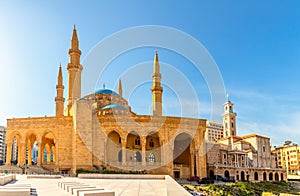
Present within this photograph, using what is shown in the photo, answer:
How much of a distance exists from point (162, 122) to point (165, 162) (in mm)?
4577

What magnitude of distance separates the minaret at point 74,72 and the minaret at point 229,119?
1655 inches

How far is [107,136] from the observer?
3494 centimetres

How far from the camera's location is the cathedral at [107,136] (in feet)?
111

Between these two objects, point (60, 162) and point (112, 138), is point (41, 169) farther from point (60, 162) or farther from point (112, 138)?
point (112, 138)

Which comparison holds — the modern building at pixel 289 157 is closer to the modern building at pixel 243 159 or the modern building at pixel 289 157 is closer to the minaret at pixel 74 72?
the modern building at pixel 243 159

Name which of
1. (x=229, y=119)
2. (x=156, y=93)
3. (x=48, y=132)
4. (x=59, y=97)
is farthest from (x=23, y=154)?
(x=229, y=119)

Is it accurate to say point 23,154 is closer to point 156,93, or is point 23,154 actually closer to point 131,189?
point 156,93

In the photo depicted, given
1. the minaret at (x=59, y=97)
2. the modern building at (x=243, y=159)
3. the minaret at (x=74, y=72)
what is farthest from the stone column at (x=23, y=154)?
the modern building at (x=243, y=159)

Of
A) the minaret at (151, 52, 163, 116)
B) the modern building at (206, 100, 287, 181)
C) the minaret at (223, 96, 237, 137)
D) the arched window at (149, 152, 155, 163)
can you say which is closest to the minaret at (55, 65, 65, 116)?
the minaret at (151, 52, 163, 116)

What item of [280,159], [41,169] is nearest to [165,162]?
[41,169]

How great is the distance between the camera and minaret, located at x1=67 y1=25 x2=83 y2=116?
3850 centimetres

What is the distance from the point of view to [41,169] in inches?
1282

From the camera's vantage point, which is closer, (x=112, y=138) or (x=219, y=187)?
(x=219, y=187)

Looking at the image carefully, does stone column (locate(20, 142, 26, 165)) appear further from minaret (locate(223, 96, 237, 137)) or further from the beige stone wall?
minaret (locate(223, 96, 237, 137))
